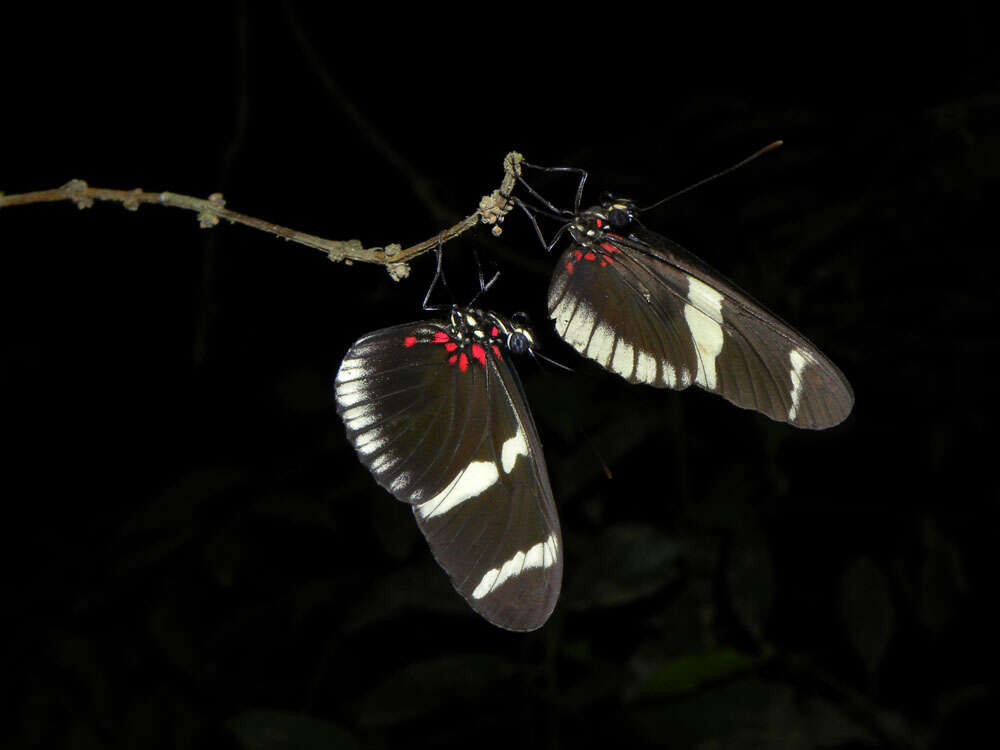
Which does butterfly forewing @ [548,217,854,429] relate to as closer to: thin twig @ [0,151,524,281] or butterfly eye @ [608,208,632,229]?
butterfly eye @ [608,208,632,229]

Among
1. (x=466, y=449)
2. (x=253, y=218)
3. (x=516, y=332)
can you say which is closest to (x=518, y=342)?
(x=516, y=332)

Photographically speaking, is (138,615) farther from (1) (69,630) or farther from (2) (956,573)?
(2) (956,573)

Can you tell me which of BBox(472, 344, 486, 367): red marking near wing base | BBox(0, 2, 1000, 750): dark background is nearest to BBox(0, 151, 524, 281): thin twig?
BBox(472, 344, 486, 367): red marking near wing base

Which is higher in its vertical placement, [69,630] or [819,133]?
[819,133]

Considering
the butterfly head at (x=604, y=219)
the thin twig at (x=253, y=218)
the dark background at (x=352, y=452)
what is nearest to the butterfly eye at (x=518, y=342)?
the butterfly head at (x=604, y=219)

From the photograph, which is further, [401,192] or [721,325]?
[401,192]

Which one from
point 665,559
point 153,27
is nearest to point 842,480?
point 665,559

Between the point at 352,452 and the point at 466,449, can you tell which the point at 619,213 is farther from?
the point at 352,452

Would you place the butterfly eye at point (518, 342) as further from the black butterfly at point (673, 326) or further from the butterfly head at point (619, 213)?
the butterfly head at point (619, 213)
